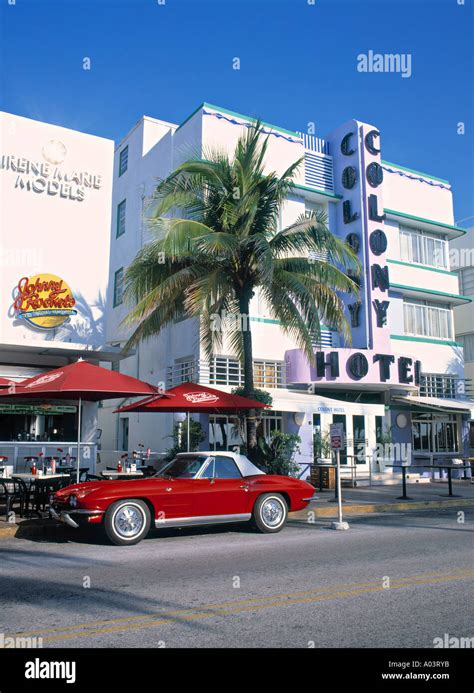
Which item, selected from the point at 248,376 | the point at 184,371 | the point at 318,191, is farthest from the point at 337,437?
the point at 318,191

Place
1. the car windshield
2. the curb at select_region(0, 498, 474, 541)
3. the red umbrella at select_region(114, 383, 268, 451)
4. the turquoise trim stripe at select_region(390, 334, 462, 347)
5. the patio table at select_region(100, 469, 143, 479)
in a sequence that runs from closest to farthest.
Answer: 1. the car windshield
2. the curb at select_region(0, 498, 474, 541)
3. the patio table at select_region(100, 469, 143, 479)
4. the red umbrella at select_region(114, 383, 268, 451)
5. the turquoise trim stripe at select_region(390, 334, 462, 347)

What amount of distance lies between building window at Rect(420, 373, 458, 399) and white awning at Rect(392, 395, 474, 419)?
189 cm

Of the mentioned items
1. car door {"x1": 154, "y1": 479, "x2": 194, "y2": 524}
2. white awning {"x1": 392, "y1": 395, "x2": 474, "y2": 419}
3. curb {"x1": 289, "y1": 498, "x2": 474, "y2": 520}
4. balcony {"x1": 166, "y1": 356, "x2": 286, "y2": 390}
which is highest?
balcony {"x1": 166, "y1": 356, "x2": 286, "y2": 390}

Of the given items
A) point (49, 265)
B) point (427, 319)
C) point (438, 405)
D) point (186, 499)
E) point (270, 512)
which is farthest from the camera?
point (427, 319)

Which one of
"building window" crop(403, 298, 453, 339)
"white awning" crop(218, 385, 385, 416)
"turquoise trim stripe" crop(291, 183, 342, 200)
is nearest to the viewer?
"white awning" crop(218, 385, 385, 416)

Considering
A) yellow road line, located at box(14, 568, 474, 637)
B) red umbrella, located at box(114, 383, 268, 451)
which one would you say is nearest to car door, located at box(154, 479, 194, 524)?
red umbrella, located at box(114, 383, 268, 451)

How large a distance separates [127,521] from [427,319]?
2178 centimetres

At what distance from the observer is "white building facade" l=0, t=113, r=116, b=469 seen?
18.0 meters

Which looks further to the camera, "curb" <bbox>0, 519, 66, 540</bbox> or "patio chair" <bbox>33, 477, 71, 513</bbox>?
"patio chair" <bbox>33, 477, 71, 513</bbox>

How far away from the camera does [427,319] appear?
28562mm

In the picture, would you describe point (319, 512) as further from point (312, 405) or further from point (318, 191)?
point (318, 191)

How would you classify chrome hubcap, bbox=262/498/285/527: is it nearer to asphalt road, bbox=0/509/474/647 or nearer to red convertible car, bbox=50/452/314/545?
red convertible car, bbox=50/452/314/545
